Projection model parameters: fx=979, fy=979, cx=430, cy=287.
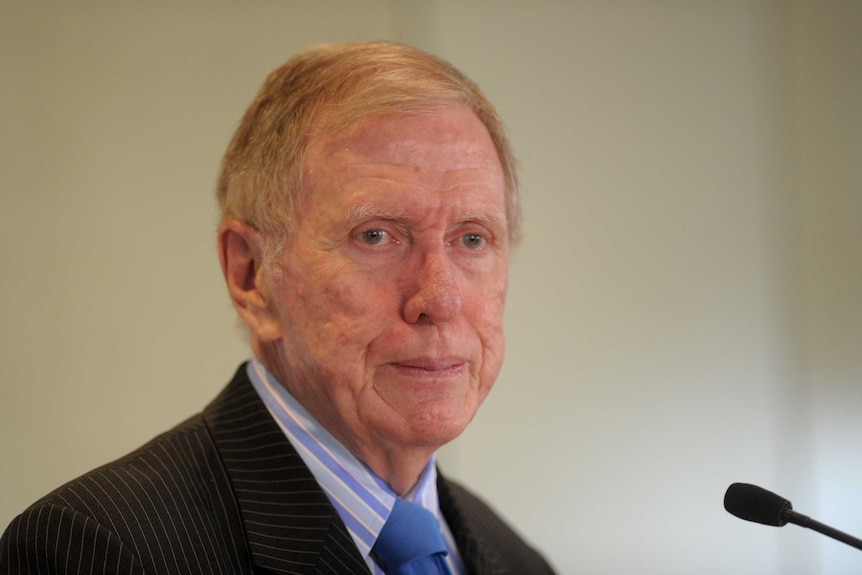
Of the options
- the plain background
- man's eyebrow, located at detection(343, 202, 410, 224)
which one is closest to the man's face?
man's eyebrow, located at detection(343, 202, 410, 224)

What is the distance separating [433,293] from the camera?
64.2 inches

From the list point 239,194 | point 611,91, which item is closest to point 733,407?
point 611,91

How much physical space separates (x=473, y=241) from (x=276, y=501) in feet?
1.88

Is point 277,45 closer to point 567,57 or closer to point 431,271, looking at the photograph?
point 567,57

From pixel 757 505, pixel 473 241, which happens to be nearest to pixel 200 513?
pixel 473 241

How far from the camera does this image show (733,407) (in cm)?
318

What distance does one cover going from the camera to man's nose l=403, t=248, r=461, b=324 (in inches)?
64.3

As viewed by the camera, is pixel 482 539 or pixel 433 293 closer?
pixel 433 293

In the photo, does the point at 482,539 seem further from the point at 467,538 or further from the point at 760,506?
the point at 760,506

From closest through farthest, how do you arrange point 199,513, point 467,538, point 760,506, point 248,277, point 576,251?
1. point 760,506
2. point 199,513
3. point 248,277
4. point 467,538
5. point 576,251

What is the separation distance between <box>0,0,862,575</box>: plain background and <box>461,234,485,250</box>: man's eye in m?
1.08

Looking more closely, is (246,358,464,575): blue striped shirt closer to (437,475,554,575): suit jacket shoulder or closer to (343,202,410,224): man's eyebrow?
(437,475,554,575): suit jacket shoulder

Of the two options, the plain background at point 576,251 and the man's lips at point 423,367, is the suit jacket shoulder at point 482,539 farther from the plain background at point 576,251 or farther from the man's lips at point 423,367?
the plain background at point 576,251

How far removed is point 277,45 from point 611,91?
1.11 meters
